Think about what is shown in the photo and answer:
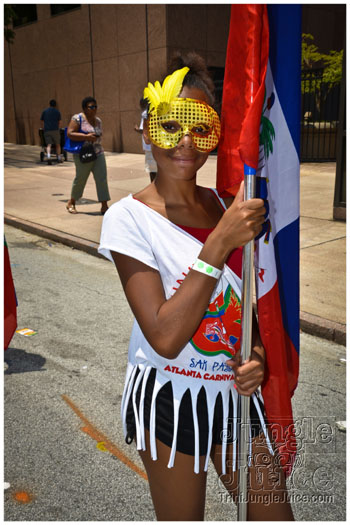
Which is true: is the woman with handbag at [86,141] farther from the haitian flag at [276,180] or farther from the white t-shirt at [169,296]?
the white t-shirt at [169,296]

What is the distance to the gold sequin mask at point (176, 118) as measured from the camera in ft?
6.05

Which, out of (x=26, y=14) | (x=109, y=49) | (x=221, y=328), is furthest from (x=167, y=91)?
(x=26, y=14)

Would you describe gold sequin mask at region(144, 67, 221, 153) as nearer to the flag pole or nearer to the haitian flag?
the haitian flag

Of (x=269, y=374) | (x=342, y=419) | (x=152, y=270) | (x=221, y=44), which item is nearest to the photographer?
(x=152, y=270)

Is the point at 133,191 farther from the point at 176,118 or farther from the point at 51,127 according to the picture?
the point at 176,118

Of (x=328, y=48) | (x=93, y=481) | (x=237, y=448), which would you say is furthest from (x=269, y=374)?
(x=328, y=48)

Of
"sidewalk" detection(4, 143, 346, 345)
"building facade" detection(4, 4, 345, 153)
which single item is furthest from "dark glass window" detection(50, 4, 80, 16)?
"sidewalk" detection(4, 143, 346, 345)

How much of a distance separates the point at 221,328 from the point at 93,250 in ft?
21.6

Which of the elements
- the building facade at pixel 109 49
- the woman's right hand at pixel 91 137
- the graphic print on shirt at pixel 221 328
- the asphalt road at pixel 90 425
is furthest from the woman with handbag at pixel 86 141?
the graphic print on shirt at pixel 221 328

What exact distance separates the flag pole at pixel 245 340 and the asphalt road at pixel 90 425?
121 cm

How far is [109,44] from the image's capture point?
70.8 ft

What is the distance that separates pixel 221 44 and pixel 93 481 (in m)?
20.8

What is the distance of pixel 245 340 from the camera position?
68.6 inches

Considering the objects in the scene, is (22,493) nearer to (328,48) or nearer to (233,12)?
(233,12)
